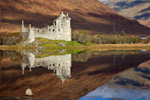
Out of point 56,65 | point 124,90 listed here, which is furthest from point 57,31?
point 124,90

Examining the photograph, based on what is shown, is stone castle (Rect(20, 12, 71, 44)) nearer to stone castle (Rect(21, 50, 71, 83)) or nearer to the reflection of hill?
stone castle (Rect(21, 50, 71, 83))

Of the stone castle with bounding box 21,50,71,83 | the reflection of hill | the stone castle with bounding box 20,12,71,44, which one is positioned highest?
the stone castle with bounding box 20,12,71,44

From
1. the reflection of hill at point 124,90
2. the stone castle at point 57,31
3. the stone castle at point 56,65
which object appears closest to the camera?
the reflection of hill at point 124,90

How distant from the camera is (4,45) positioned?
307 ft

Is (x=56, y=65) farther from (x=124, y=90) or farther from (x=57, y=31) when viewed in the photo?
(x=57, y=31)

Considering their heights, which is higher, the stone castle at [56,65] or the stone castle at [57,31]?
the stone castle at [57,31]

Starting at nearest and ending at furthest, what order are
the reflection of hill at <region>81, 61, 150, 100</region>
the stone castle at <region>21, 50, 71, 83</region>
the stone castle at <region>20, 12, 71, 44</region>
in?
1. the reflection of hill at <region>81, 61, 150, 100</region>
2. the stone castle at <region>21, 50, 71, 83</region>
3. the stone castle at <region>20, 12, 71, 44</region>

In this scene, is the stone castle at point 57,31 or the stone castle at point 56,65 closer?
the stone castle at point 56,65

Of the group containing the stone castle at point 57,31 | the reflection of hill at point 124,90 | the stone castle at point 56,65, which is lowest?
the reflection of hill at point 124,90

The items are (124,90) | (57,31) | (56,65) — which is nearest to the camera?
(124,90)

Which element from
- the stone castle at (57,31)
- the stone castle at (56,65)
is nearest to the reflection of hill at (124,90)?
the stone castle at (56,65)

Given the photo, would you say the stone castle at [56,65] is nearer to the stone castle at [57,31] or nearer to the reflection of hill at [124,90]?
the reflection of hill at [124,90]

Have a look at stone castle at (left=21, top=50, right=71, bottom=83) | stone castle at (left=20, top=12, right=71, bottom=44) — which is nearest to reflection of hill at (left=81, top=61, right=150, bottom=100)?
stone castle at (left=21, top=50, right=71, bottom=83)

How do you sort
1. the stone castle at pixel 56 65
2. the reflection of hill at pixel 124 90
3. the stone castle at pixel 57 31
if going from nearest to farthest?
the reflection of hill at pixel 124 90 → the stone castle at pixel 56 65 → the stone castle at pixel 57 31
